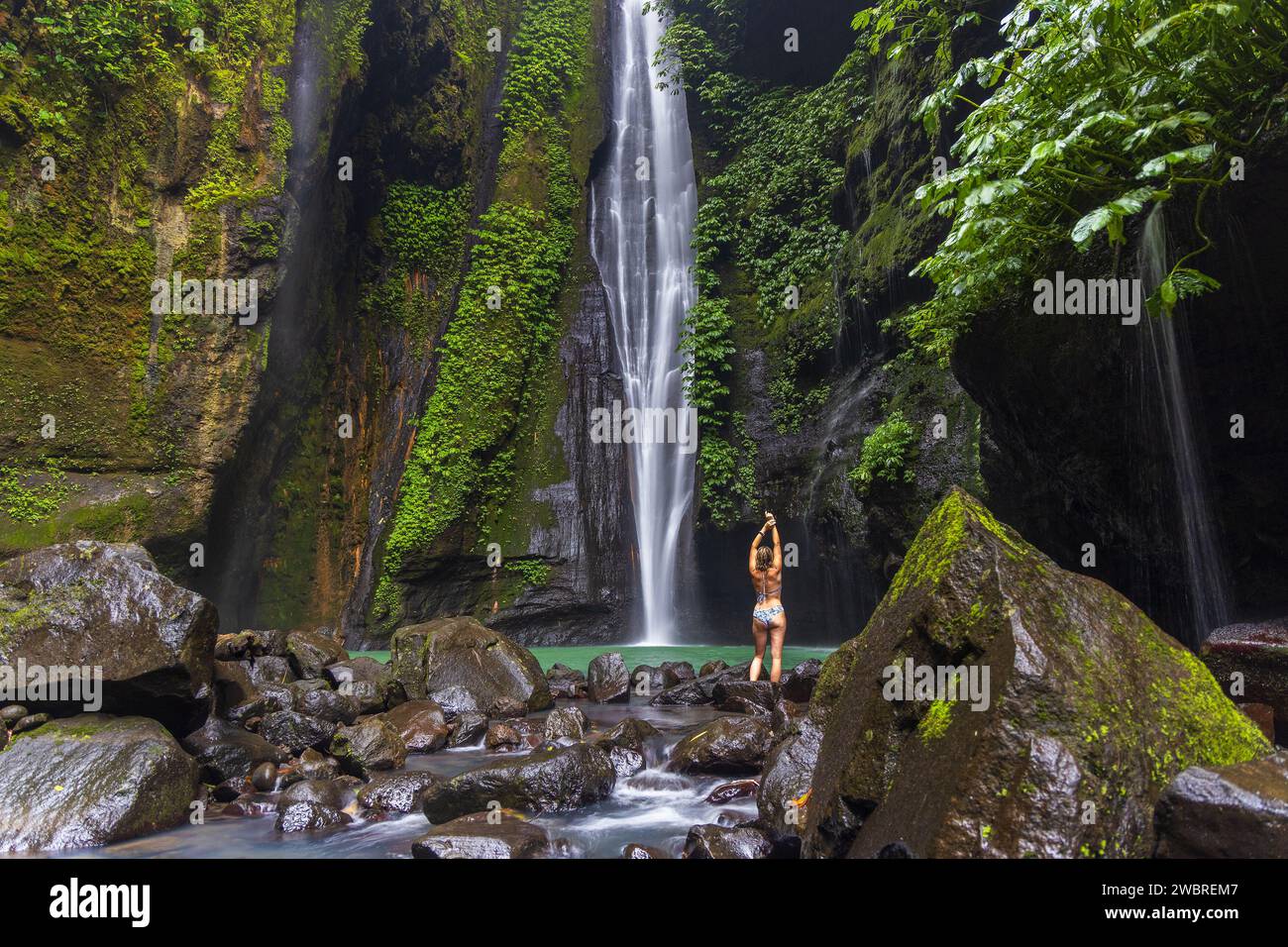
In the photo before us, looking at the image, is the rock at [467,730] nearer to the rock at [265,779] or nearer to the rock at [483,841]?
the rock at [265,779]

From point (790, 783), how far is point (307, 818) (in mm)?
3352

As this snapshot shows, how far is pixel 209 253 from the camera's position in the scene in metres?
12.5

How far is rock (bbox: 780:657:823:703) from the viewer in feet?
26.6

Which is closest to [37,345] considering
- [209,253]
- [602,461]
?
[209,253]

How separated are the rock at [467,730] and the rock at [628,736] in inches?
66.2

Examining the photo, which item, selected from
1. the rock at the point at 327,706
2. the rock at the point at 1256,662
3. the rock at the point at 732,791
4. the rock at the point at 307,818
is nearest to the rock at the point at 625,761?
the rock at the point at 732,791

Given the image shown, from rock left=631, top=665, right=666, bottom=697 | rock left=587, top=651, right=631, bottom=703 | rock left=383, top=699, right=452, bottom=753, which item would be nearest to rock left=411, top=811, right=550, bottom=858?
rock left=383, top=699, right=452, bottom=753

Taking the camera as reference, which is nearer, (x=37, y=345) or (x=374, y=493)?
(x=37, y=345)

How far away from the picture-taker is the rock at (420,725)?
7438mm

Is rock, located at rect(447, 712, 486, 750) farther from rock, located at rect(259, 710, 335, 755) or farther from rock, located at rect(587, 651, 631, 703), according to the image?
rock, located at rect(587, 651, 631, 703)

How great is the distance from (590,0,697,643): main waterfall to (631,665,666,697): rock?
5647 millimetres

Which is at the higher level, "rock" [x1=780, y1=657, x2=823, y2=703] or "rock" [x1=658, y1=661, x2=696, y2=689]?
"rock" [x1=780, y1=657, x2=823, y2=703]

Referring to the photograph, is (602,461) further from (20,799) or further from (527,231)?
(20,799)

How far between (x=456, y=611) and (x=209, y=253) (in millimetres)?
7950
